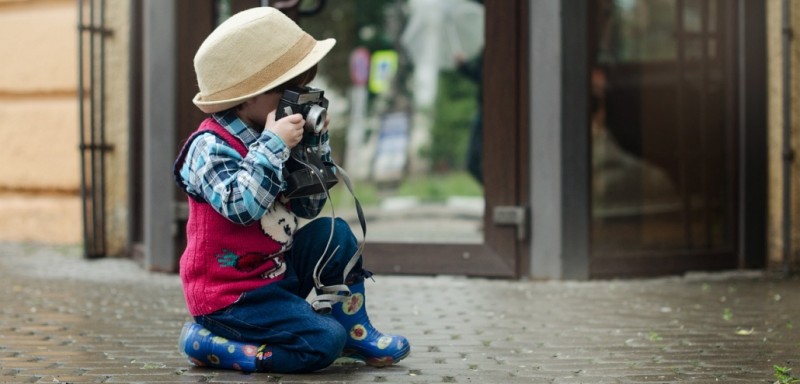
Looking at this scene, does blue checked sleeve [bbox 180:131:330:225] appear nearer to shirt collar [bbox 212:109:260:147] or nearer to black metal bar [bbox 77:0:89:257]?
shirt collar [bbox 212:109:260:147]

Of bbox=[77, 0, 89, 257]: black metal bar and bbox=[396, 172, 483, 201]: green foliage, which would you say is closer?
bbox=[77, 0, 89, 257]: black metal bar

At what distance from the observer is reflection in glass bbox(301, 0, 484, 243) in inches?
581

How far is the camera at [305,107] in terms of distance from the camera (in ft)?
12.1

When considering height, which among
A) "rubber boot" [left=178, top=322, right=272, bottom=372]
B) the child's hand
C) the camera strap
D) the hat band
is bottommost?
"rubber boot" [left=178, top=322, right=272, bottom=372]

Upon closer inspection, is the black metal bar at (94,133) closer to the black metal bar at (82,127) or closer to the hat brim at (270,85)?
the black metal bar at (82,127)

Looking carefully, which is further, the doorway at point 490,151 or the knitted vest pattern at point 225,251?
the doorway at point 490,151

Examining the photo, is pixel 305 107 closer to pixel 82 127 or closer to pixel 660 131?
pixel 660 131

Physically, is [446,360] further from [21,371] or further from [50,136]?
[50,136]

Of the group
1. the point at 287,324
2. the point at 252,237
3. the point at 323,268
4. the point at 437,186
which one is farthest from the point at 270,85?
the point at 437,186

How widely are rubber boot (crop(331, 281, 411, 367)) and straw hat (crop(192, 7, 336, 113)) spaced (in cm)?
72

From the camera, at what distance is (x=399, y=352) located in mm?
3939

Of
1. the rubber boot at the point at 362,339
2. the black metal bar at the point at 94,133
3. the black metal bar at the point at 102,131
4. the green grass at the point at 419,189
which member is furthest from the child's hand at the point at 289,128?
the green grass at the point at 419,189

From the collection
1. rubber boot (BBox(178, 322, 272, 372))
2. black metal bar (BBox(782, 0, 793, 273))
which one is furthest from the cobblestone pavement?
black metal bar (BBox(782, 0, 793, 273))

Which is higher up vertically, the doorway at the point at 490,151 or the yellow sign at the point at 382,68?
the yellow sign at the point at 382,68
